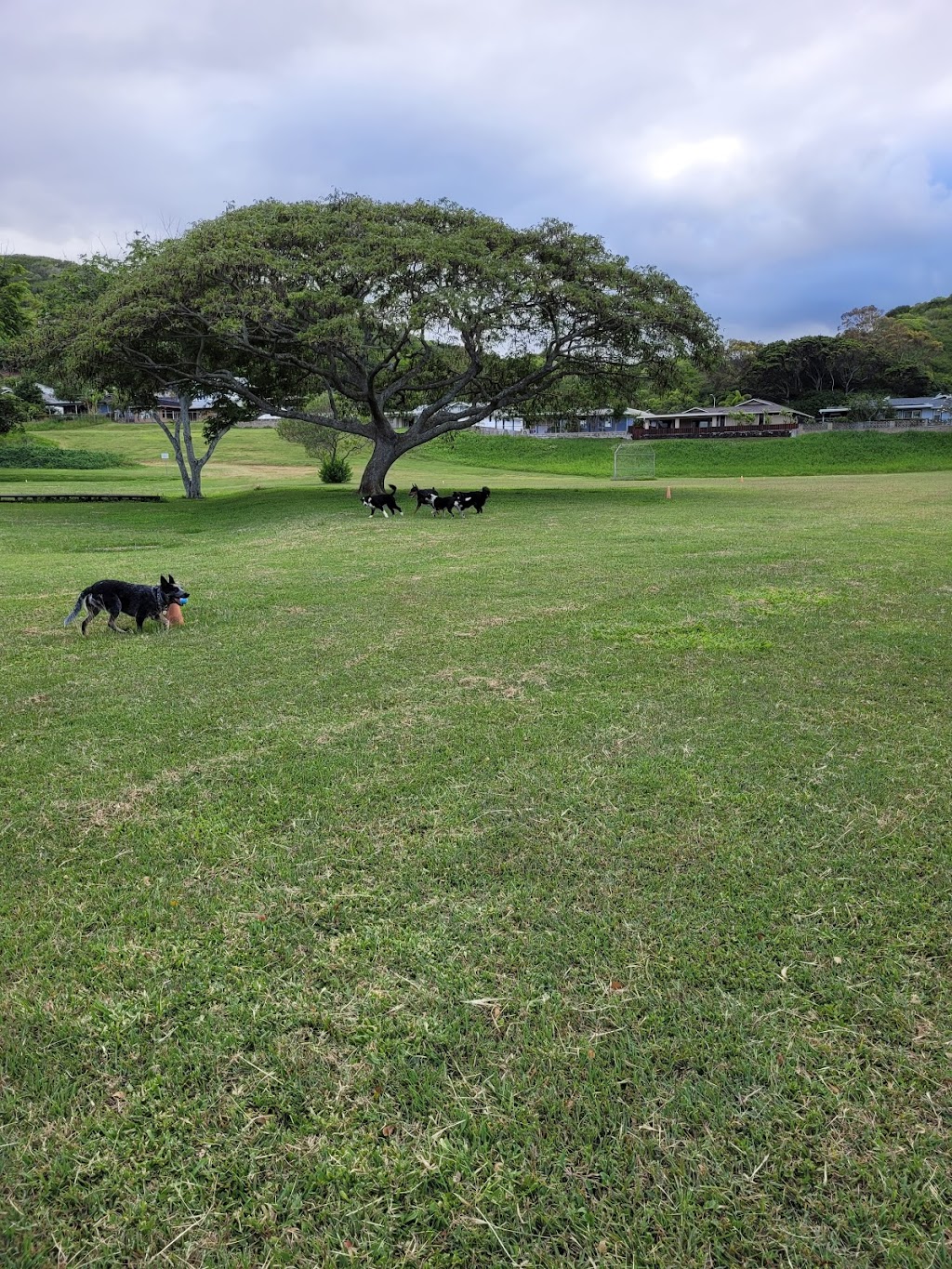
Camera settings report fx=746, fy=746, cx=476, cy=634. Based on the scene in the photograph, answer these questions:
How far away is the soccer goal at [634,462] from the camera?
43.5m

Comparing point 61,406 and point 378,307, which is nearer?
point 378,307

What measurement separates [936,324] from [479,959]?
320ft

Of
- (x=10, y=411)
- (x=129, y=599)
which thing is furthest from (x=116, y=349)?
(x=129, y=599)

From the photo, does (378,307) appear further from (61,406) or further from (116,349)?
(61,406)

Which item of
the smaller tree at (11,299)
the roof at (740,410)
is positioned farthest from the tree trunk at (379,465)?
the roof at (740,410)

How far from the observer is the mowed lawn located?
1.73 meters

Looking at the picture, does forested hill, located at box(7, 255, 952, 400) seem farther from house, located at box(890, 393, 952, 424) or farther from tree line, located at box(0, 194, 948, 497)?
tree line, located at box(0, 194, 948, 497)

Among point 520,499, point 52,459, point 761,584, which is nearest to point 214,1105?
point 761,584

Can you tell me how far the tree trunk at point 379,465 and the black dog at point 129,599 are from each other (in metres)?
15.7

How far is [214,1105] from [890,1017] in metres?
1.95

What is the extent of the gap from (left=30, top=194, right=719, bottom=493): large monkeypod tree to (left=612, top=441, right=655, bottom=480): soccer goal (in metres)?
20.4

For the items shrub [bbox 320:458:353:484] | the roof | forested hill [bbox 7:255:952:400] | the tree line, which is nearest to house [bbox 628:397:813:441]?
the roof

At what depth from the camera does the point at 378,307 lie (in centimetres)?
1917

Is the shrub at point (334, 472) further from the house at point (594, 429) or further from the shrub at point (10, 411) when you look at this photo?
the house at point (594, 429)
